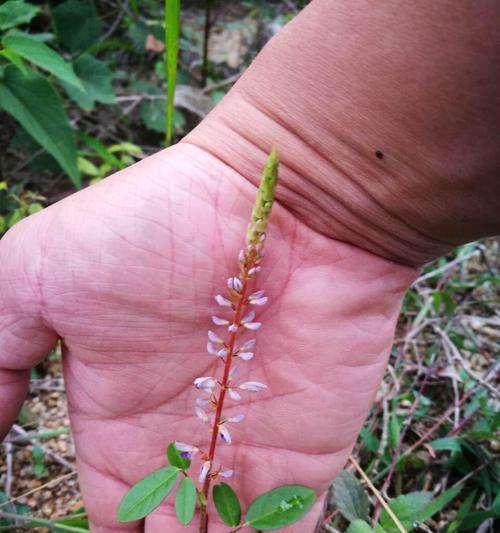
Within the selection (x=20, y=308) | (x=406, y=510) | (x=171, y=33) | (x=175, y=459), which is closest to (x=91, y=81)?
(x=171, y=33)

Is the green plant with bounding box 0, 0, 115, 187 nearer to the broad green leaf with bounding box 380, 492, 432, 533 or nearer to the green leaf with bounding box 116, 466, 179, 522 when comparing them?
the green leaf with bounding box 116, 466, 179, 522

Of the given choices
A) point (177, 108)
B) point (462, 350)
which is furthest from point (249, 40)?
point (462, 350)

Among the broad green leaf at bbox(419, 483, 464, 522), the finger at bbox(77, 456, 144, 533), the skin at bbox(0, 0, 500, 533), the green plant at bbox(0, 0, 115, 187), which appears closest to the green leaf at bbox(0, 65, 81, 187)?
the green plant at bbox(0, 0, 115, 187)

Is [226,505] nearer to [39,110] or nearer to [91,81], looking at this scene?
[39,110]

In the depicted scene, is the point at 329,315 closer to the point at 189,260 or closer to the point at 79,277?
the point at 189,260

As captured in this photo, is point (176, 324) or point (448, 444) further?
point (448, 444)

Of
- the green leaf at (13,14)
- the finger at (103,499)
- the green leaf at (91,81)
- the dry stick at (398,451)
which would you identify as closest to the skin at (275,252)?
the finger at (103,499)

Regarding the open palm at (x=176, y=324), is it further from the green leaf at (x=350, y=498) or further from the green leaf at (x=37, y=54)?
the green leaf at (x=37, y=54)
